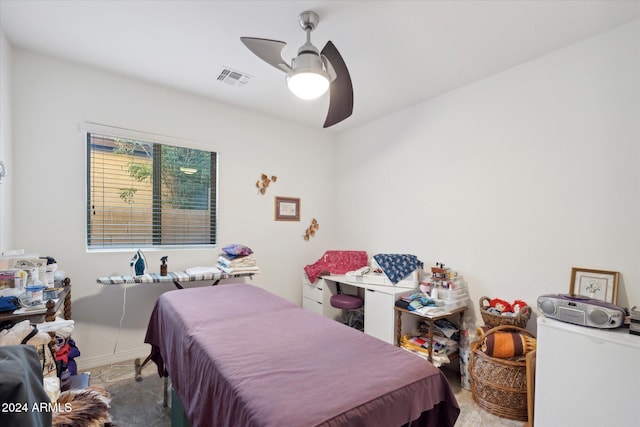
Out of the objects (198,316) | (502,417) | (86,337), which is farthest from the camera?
(86,337)

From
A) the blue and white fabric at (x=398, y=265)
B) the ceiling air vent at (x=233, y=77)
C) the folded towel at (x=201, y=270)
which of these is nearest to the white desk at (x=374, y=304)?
the blue and white fabric at (x=398, y=265)

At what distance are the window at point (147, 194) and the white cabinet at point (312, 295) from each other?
127 centimetres

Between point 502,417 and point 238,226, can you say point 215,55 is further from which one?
point 502,417

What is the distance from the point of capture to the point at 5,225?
214cm

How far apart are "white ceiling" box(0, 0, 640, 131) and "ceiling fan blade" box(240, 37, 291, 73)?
334 millimetres

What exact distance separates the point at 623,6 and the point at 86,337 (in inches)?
182

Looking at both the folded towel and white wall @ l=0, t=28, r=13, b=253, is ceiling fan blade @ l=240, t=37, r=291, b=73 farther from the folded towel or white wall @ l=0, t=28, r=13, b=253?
the folded towel

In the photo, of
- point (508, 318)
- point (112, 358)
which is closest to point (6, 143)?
point (112, 358)

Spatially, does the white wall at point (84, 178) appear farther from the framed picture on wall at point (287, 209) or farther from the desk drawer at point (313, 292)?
the desk drawer at point (313, 292)

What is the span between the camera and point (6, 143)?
2.17m

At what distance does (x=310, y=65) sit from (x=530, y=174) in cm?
194

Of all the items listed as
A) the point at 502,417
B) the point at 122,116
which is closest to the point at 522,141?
the point at 502,417

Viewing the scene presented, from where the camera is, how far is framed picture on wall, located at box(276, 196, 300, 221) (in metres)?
3.76

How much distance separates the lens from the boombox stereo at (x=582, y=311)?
1647mm
